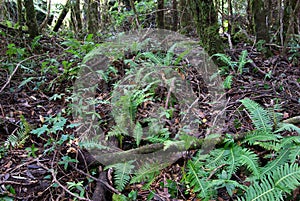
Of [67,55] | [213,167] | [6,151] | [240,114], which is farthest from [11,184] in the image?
[67,55]

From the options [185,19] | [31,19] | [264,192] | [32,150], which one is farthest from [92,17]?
[264,192]

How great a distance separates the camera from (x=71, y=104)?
3.69 m

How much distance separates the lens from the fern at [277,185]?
203 cm

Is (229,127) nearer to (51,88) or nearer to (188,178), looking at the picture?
(188,178)

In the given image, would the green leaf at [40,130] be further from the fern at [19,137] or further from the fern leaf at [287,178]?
the fern leaf at [287,178]

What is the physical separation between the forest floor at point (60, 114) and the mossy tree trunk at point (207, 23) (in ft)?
1.76

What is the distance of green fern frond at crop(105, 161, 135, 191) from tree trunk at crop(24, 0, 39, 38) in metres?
4.56

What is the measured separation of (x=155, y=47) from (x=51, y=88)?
2.19 meters

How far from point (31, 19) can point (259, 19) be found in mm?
4787

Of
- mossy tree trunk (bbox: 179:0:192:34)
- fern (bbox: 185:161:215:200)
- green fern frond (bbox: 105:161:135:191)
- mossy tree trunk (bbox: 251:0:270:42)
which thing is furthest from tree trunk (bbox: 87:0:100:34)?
fern (bbox: 185:161:215:200)

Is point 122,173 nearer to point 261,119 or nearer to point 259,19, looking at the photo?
point 261,119

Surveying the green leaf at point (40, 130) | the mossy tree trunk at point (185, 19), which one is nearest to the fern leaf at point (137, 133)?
the green leaf at point (40, 130)

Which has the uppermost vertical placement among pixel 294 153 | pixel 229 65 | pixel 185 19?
pixel 185 19

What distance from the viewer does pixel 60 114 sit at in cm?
355
